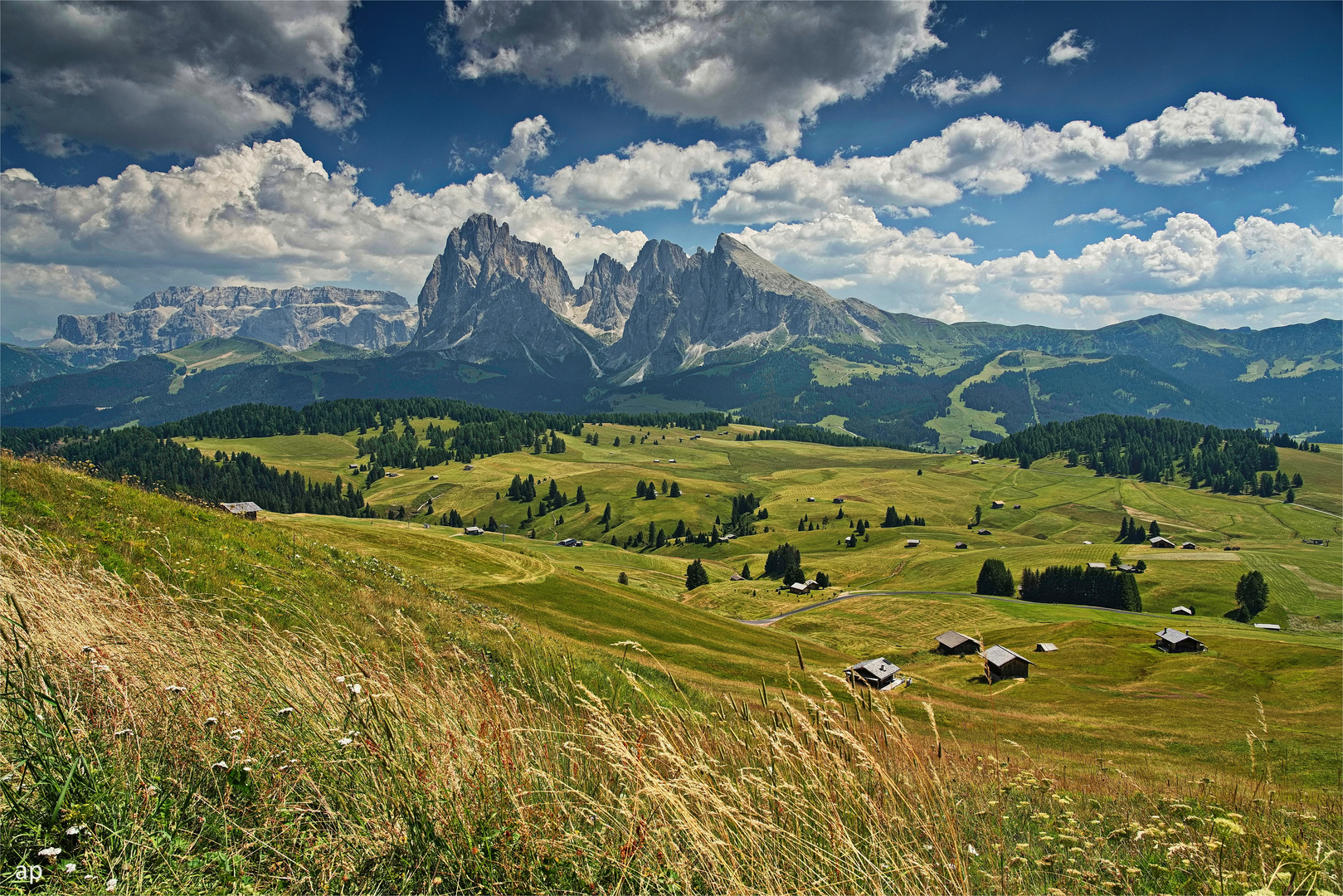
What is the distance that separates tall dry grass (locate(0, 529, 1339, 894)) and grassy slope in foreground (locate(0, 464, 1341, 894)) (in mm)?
26

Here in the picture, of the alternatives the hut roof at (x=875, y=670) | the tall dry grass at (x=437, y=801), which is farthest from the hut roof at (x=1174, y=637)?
the tall dry grass at (x=437, y=801)

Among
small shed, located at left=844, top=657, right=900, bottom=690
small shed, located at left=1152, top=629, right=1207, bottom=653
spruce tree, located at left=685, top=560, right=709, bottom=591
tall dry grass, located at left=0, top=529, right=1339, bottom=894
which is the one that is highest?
tall dry grass, located at left=0, top=529, right=1339, bottom=894

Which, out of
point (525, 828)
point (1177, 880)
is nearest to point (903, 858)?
point (525, 828)

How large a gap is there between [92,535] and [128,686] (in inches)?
465

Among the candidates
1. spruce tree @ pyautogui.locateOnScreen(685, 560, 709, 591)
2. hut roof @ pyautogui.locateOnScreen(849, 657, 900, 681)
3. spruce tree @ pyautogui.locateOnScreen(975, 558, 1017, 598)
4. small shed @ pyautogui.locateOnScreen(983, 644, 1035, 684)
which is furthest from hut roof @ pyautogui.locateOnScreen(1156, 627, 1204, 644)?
spruce tree @ pyautogui.locateOnScreen(685, 560, 709, 591)

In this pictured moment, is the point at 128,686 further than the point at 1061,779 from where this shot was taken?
No

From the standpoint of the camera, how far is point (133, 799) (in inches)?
184

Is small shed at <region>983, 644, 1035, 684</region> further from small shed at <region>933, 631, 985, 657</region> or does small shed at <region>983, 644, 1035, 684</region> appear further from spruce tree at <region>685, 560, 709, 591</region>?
spruce tree at <region>685, 560, 709, 591</region>

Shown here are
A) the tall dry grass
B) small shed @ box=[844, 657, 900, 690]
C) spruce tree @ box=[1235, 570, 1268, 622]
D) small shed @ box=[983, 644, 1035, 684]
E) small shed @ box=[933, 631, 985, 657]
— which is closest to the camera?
the tall dry grass

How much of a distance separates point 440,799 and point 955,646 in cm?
9724

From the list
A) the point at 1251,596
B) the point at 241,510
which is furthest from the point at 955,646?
the point at 241,510

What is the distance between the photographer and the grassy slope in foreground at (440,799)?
460 cm

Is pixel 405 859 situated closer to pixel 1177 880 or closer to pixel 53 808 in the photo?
pixel 53 808

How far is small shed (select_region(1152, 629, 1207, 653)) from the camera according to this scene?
8088 cm
